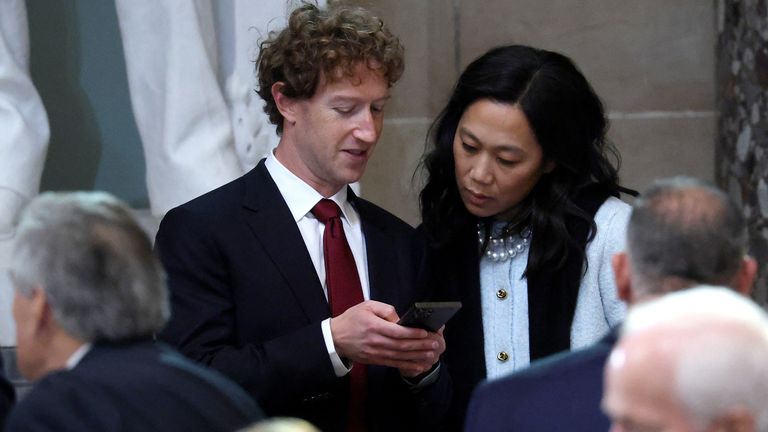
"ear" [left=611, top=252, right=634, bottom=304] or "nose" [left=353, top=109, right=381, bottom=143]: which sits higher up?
"ear" [left=611, top=252, right=634, bottom=304]

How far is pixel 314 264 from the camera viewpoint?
383cm

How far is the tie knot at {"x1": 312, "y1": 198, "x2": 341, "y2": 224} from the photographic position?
388cm

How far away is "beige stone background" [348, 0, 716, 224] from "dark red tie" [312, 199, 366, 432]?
175 cm

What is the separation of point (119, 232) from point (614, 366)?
2.98 ft

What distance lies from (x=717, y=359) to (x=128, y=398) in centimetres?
98

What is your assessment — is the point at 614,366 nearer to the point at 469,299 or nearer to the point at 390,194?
the point at 469,299

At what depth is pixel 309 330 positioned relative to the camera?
3.68m

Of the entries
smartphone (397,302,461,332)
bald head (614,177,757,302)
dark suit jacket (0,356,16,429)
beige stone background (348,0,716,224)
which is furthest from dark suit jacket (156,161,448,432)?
beige stone background (348,0,716,224)

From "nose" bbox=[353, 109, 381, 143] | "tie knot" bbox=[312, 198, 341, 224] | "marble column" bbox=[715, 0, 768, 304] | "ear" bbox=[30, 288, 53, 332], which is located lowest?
"marble column" bbox=[715, 0, 768, 304]

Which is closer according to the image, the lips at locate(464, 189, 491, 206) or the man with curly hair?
the man with curly hair

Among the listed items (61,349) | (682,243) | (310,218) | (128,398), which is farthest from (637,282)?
(310,218)

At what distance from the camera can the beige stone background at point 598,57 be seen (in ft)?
18.5

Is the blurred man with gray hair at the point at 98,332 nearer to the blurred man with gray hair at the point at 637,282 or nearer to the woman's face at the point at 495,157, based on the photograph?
the blurred man with gray hair at the point at 637,282

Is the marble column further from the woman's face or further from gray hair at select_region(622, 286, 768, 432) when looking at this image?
gray hair at select_region(622, 286, 768, 432)
